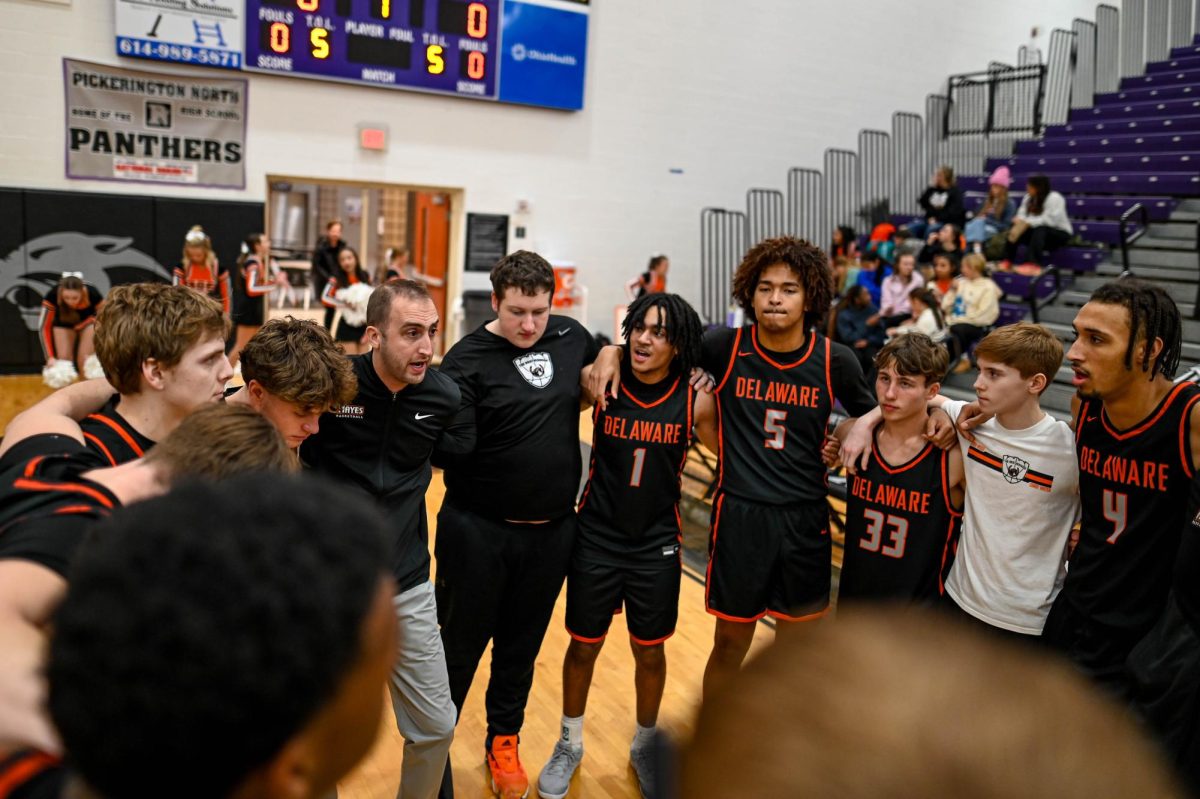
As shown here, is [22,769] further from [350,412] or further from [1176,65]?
[1176,65]

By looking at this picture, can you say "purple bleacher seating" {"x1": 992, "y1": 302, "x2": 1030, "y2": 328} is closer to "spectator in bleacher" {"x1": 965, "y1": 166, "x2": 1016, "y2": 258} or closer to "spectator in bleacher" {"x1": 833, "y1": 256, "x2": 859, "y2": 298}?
"spectator in bleacher" {"x1": 965, "y1": 166, "x2": 1016, "y2": 258}

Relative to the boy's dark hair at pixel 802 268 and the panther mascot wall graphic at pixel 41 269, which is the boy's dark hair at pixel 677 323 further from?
the panther mascot wall graphic at pixel 41 269

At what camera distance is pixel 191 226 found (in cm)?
1034

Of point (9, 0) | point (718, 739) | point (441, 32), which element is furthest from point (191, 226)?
point (718, 739)

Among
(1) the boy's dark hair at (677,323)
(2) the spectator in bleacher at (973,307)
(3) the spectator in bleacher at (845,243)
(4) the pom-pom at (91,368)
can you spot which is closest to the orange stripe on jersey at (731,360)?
(1) the boy's dark hair at (677,323)

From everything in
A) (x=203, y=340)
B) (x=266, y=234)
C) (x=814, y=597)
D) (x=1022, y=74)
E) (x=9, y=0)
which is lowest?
(x=814, y=597)

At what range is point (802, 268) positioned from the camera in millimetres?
3576

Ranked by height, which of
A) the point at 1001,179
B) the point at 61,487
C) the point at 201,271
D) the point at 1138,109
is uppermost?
the point at 1138,109

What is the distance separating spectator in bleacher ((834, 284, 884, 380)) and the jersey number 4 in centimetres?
594

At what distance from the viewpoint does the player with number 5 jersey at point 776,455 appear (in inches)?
139

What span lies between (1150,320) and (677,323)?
61.7 inches

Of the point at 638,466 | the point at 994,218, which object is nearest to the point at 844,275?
the point at 994,218

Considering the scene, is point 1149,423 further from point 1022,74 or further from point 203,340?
point 1022,74

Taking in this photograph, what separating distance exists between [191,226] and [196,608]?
35.2 ft
